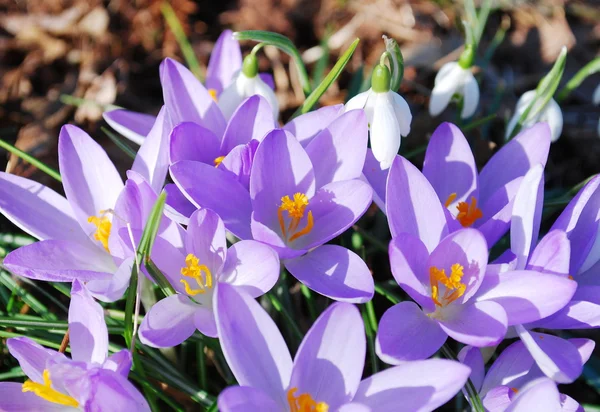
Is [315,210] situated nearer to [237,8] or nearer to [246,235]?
[246,235]

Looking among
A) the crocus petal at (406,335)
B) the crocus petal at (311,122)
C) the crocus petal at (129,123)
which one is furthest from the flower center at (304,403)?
the crocus petal at (129,123)

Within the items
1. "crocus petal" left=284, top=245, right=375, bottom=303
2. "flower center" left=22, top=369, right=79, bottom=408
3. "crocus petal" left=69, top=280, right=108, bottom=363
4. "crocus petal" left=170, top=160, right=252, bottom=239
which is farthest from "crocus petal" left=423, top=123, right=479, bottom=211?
Result: "flower center" left=22, top=369, right=79, bottom=408

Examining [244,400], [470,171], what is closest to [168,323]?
[244,400]

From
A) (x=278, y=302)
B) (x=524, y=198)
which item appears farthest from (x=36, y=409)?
(x=524, y=198)

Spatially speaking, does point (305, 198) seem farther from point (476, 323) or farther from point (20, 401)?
point (20, 401)

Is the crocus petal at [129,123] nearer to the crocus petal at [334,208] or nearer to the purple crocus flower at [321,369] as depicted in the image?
the crocus petal at [334,208]

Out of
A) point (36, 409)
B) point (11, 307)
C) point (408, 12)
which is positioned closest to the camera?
point (36, 409)

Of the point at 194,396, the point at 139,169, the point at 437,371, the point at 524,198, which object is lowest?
the point at 194,396

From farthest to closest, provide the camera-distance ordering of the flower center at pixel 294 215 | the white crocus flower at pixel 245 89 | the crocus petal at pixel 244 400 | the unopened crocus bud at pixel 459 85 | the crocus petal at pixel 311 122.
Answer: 1. the unopened crocus bud at pixel 459 85
2. the white crocus flower at pixel 245 89
3. the crocus petal at pixel 311 122
4. the flower center at pixel 294 215
5. the crocus petal at pixel 244 400

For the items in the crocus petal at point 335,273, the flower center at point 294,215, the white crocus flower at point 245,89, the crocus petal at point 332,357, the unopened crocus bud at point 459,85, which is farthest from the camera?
the unopened crocus bud at point 459,85
